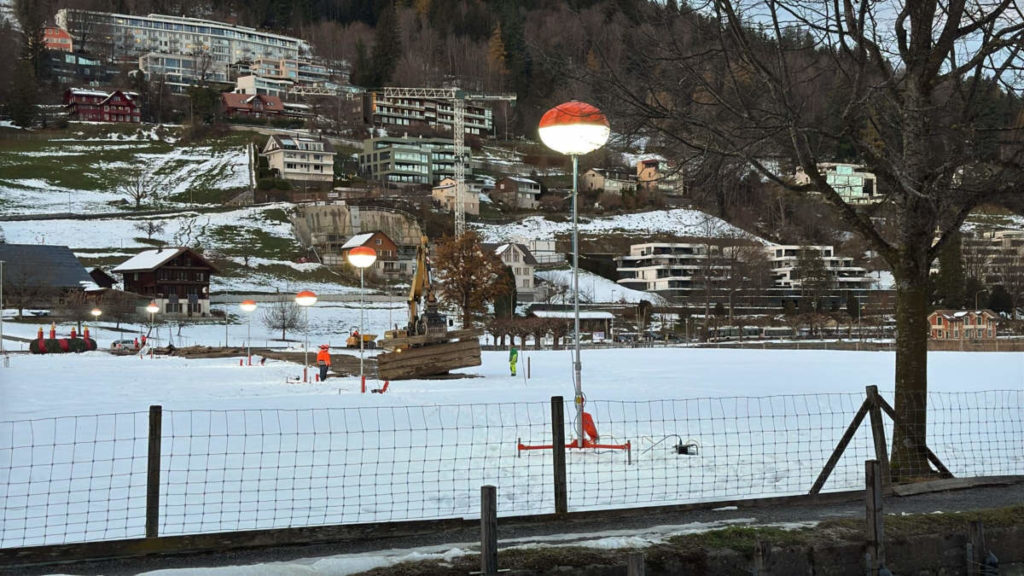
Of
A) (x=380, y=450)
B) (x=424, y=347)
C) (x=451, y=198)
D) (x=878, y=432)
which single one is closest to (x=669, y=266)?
(x=451, y=198)

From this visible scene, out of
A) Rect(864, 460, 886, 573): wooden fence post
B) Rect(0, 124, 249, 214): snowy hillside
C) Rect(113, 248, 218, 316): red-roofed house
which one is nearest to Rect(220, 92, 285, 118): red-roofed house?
Rect(0, 124, 249, 214): snowy hillside

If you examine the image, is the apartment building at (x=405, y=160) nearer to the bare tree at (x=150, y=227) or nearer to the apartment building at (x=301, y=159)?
the apartment building at (x=301, y=159)

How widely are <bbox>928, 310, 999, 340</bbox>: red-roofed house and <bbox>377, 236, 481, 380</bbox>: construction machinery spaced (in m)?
54.5

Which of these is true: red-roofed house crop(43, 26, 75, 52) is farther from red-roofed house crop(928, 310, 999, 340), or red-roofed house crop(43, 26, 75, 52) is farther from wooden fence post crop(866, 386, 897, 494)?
wooden fence post crop(866, 386, 897, 494)

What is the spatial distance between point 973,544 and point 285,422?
11.5 m

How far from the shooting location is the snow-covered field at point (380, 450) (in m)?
9.88

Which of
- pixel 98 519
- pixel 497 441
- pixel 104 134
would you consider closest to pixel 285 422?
pixel 497 441

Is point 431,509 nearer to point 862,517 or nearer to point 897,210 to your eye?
point 862,517

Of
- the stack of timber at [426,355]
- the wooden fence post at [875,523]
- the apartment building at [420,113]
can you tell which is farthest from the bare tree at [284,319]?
the apartment building at [420,113]

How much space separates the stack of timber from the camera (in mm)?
27031

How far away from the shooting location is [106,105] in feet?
512

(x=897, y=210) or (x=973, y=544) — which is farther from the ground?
(x=897, y=210)

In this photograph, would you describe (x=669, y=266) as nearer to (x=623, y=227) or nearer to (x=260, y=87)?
(x=623, y=227)

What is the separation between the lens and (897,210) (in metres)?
10.9
